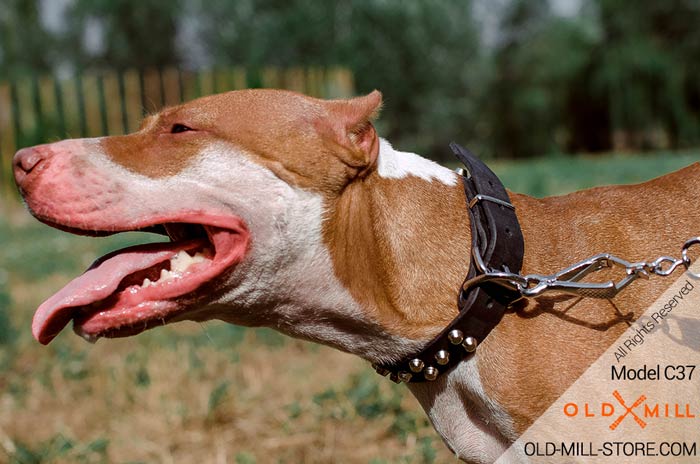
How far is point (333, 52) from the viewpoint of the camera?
27266 millimetres

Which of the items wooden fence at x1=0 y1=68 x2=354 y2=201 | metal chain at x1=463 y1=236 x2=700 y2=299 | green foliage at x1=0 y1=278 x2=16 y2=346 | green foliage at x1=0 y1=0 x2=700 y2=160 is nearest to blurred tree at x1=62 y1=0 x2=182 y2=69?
green foliage at x1=0 y1=0 x2=700 y2=160

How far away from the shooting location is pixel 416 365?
2270 millimetres

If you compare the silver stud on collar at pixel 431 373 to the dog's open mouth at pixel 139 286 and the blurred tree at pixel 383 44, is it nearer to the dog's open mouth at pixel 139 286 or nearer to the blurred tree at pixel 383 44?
→ the dog's open mouth at pixel 139 286

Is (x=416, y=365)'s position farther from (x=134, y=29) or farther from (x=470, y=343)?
(x=134, y=29)

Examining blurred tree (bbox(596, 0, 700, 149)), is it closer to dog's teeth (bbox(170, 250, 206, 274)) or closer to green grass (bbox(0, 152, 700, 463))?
green grass (bbox(0, 152, 700, 463))

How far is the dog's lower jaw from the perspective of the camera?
7.21ft

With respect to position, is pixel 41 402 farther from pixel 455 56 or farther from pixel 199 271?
pixel 455 56

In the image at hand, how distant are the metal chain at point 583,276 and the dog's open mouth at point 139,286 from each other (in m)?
0.76

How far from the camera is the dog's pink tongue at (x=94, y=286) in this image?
2.20m

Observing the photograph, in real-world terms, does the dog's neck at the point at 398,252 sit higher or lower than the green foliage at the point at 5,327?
higher

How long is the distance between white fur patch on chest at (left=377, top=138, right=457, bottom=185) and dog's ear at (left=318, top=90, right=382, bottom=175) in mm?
58

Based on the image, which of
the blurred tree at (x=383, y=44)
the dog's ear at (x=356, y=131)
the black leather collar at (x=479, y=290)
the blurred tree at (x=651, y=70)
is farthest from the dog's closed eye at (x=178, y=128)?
the blurred tree at (x=651, y=70)

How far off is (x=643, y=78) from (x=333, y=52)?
11.6m

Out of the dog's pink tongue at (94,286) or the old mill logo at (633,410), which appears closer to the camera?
the old mill logo at (633,410)
